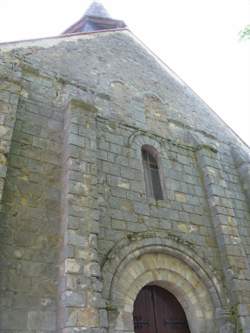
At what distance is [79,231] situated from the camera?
453cm

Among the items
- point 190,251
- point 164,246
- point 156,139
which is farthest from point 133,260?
point 156,139

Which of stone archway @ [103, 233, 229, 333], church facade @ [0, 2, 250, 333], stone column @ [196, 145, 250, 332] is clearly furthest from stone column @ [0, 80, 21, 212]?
stone column @ [196, 145, 250, 332]

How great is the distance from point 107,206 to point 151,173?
1.63 meters

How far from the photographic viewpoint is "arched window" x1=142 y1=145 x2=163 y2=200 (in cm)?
651

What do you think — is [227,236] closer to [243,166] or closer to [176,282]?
[176,282]

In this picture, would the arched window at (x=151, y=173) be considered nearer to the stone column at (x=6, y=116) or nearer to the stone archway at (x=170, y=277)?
the stone archway at (x=170, y=277)

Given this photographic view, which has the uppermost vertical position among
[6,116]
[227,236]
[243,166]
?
[243,166]

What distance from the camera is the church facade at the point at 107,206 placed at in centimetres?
430

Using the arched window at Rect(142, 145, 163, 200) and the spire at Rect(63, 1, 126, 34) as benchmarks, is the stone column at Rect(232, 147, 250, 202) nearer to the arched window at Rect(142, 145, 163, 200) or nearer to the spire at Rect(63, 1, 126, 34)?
the arched window at Rect(142, 145, 163, 200)

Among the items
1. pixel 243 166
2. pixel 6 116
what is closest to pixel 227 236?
pixel 243 166

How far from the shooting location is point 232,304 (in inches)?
220

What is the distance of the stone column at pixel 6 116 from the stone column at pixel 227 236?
397 centimetres

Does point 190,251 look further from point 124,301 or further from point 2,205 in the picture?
point 2,205

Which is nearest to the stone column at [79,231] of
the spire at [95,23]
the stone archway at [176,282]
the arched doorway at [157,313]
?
the stone archway at [176,282]
